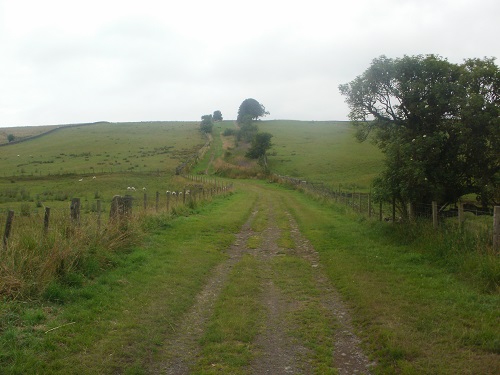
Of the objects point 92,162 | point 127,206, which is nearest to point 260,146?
point 92,162

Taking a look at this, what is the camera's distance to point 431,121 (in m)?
16.0

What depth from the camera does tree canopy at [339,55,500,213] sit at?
14430mm

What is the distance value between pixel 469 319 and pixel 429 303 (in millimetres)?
961

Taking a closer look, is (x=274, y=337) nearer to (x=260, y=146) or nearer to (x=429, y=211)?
(x=429, y=211)

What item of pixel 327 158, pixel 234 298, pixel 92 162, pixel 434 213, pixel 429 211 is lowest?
pixel 234 298

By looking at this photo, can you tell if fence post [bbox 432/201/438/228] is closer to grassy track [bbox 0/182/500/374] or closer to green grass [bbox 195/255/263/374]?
grassy track [bbox 0/182/500/374]

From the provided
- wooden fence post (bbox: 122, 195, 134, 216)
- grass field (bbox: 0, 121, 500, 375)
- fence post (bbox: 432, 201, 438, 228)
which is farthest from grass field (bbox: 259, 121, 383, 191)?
wooden fence post (bbox: 122, 195, 134, 216)

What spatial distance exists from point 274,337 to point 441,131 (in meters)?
11.3

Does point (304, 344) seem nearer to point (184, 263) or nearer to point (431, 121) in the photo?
point (184, 263)

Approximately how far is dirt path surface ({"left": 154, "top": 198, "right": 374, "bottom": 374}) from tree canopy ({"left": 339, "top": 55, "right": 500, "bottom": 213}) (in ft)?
18.6

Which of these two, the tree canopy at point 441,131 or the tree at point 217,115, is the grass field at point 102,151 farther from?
the tree canopy at point 441,131

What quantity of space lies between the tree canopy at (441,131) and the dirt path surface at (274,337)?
5.68 metres

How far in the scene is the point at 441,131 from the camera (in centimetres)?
1510

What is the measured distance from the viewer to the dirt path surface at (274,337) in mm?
5754
